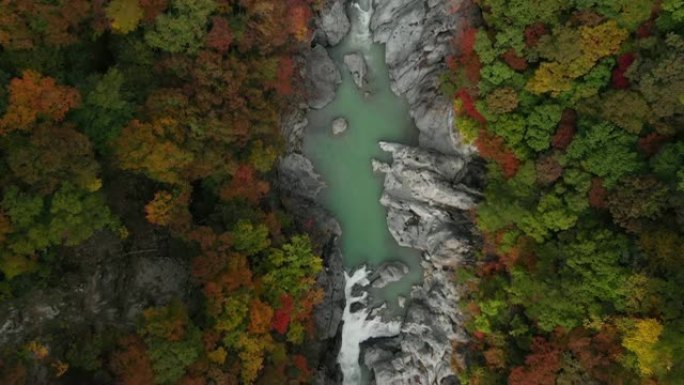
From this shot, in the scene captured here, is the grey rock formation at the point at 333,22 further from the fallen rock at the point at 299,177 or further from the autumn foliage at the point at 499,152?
the autumn foliage at the point at 499,152

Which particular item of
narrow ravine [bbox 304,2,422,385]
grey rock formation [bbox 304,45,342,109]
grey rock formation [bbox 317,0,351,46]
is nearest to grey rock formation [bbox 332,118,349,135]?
narrow ravine [bbox 304,2,422,385]

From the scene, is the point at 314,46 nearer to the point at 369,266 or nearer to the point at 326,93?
the point at 326,93

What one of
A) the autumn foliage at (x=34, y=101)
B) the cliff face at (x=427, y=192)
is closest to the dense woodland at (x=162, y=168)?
the autumn foliage at (x=34, y=101)

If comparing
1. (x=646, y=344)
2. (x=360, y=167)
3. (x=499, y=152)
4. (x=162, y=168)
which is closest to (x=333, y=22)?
(x=360, y=167)

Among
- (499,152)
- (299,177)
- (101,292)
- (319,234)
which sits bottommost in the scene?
(101,292)

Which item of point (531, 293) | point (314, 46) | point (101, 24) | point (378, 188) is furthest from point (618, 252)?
point (101, 24)

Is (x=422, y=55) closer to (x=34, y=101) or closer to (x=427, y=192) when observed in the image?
(x=427, y=192)

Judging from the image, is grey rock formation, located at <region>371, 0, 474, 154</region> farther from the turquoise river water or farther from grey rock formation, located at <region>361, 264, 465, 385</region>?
grey rock formation, located at <region>361, 264, 465, 385</region>
